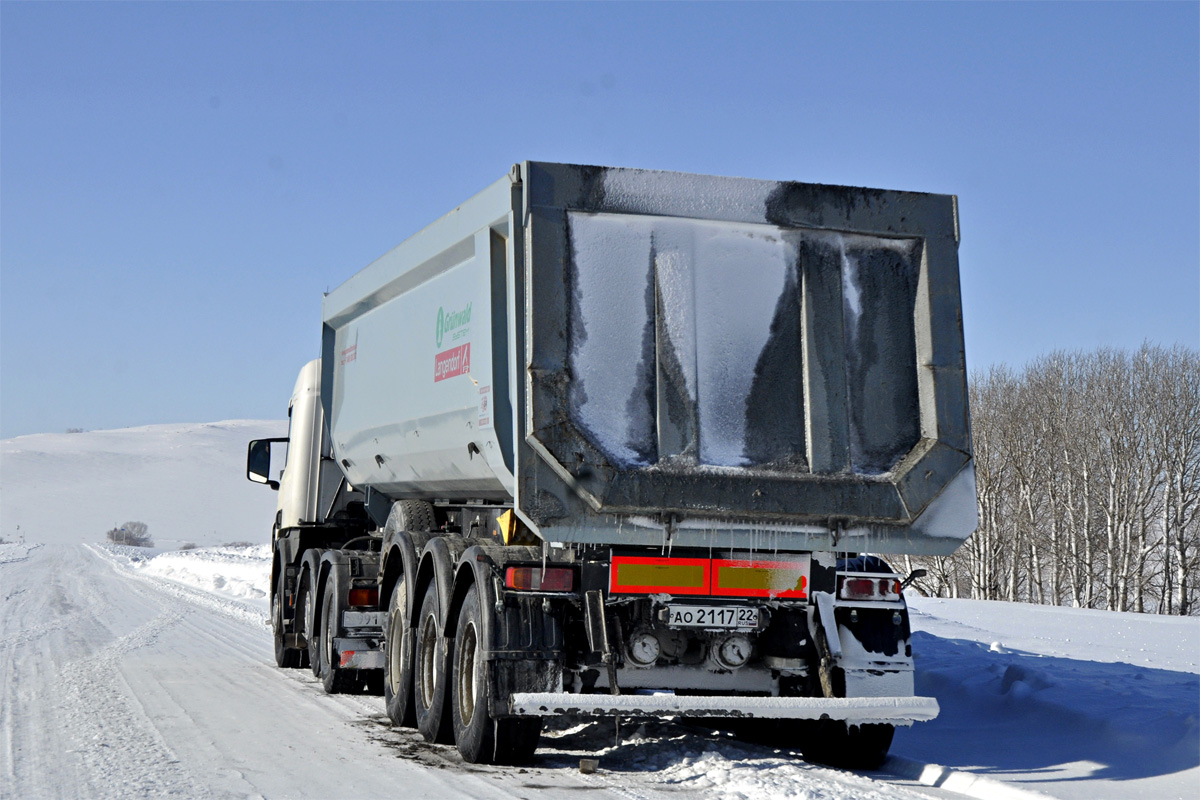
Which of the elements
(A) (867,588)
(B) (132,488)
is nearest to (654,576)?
(A) (867,588)

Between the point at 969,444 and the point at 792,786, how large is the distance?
221 centimetres

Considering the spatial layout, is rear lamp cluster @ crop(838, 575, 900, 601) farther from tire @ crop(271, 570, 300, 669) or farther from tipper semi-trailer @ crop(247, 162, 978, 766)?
tire @ crop(271, 570, 300, 669)

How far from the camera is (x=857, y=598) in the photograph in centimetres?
740

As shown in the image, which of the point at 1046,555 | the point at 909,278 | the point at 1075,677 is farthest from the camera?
the point at 1046,555

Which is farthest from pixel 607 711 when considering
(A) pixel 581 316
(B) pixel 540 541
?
(A) pixel 581 316

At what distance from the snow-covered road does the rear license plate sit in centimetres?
83

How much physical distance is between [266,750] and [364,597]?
321cm

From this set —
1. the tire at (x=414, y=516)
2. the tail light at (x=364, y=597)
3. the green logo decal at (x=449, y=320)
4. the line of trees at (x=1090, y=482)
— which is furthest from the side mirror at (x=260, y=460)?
the line of trees at (x=1090, y=482)

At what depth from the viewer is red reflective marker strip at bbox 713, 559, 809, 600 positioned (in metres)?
7.04

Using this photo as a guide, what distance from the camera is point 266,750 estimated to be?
770cm

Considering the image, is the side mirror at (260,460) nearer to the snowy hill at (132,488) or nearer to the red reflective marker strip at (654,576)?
the red reflective marker strip at (654,576)

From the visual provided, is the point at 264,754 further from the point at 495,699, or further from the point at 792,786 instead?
the point at 792,786

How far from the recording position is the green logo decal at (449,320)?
8.13 m

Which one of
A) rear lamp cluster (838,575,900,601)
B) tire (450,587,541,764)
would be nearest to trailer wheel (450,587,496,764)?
tire (450,587,541,764)
